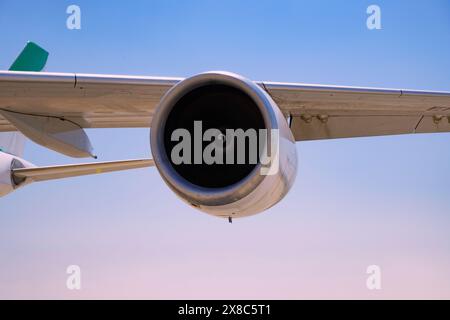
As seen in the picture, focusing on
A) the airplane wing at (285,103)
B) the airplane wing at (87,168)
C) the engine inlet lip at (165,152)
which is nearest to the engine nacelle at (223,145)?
the engine inlet lip at (165,152)

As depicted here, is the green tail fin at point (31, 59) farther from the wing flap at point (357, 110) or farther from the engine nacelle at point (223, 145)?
the engine nacelle at point (223, 145)

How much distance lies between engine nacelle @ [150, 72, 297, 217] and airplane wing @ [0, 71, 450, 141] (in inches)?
33.2

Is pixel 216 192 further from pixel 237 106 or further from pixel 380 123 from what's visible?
pixel 380 123

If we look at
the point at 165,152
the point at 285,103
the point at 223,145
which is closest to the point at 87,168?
the point at 285,103

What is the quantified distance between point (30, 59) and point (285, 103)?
A: 162 inches

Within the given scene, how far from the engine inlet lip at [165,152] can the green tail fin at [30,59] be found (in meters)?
4.18

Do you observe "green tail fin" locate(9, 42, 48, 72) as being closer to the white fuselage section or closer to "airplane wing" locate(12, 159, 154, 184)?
"airplane wing" locate(12, 159, 154, 184)

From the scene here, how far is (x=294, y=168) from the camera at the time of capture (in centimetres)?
466

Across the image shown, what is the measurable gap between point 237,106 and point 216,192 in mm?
764

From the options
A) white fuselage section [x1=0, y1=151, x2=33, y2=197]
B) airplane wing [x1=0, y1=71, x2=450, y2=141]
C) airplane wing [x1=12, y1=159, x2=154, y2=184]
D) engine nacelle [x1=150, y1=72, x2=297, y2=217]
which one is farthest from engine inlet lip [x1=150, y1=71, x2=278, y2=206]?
white fuselage section [x1=0, y1=151, x2=33, y2=197]

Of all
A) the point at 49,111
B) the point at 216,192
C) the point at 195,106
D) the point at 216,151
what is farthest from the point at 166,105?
the point at 49,111

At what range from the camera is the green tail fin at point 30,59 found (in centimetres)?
815

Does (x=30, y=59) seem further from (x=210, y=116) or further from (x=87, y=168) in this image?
(x=210, y=116)

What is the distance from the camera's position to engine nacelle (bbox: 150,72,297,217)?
4.29m
